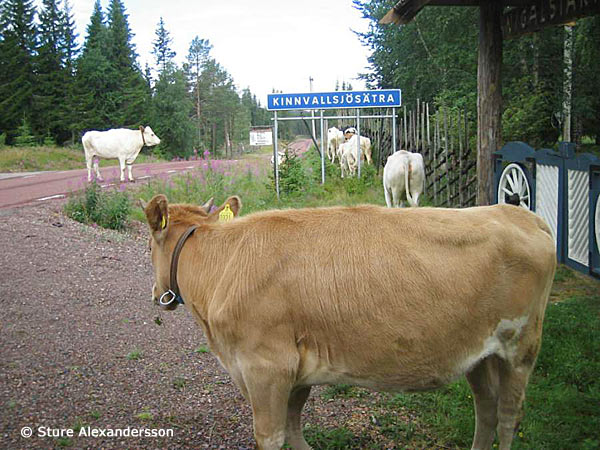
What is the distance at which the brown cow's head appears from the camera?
3723 millimetres

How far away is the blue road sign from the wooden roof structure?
792cm

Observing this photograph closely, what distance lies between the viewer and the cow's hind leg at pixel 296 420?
3.85m

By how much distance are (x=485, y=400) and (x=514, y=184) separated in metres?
5.85

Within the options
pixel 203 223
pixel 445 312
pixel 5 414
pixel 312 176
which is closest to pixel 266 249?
pixel 203 223

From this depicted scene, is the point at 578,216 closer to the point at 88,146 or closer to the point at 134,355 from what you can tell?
the point at 134,355

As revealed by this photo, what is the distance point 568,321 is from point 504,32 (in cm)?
431

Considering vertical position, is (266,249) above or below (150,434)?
above

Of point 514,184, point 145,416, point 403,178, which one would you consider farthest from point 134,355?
point 403,178

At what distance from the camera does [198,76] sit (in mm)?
72812

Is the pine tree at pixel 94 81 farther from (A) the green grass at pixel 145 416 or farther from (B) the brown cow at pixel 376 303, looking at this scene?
(B) the brown cow at pixel 376 303

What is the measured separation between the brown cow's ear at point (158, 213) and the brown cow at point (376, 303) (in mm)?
464

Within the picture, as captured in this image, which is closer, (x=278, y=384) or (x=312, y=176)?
(x=278, y=384)

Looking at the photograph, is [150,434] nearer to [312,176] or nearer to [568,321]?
[568,321]

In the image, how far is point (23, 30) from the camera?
47.2m
